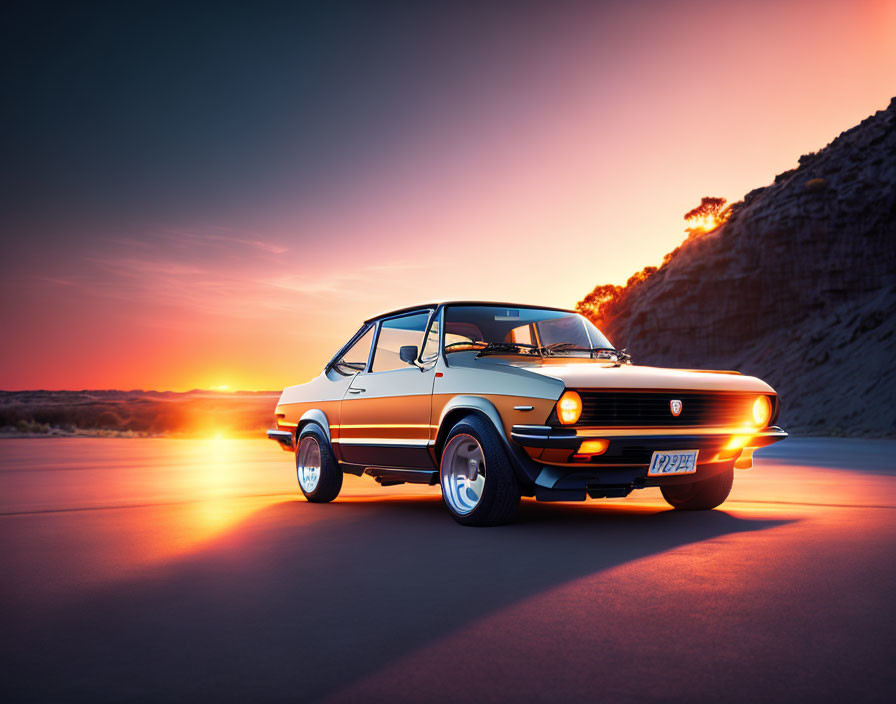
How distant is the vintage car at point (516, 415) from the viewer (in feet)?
20.0

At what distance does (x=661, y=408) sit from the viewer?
645 centimetres

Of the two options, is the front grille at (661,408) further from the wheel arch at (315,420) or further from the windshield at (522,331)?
the wheel arch at (315,420)

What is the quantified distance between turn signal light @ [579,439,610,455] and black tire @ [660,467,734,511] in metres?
1.80

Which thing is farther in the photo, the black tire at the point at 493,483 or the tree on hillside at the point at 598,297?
the tree on hillside at the point at 598,297

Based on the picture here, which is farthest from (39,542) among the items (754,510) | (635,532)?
(754,510)

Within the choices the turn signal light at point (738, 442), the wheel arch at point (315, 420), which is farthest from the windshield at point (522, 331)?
the wheel arch at point (315, 420)

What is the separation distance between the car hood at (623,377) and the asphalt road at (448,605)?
43.0 inches

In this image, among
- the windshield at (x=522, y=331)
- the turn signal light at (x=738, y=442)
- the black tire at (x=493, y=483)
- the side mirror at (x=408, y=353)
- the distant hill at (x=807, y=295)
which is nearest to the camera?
the black tire at (x=493, y=483)

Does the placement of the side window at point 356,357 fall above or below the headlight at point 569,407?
above

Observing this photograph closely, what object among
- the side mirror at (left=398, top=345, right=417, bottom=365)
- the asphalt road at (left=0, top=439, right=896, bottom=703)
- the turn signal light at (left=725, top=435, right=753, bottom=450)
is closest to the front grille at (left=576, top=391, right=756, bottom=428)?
the turn signal light at (left=725, top=435, right=753, bottom=450)

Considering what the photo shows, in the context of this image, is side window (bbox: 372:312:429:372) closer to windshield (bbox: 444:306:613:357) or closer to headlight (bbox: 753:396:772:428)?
windshield (bbox: 444:306:613:357)

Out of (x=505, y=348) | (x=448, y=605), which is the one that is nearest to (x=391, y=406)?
(x=505, y=348)

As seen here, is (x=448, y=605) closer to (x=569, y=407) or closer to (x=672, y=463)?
(x=569, y=407)

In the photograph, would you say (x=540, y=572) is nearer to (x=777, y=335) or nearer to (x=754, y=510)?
(x=754, y=510)
